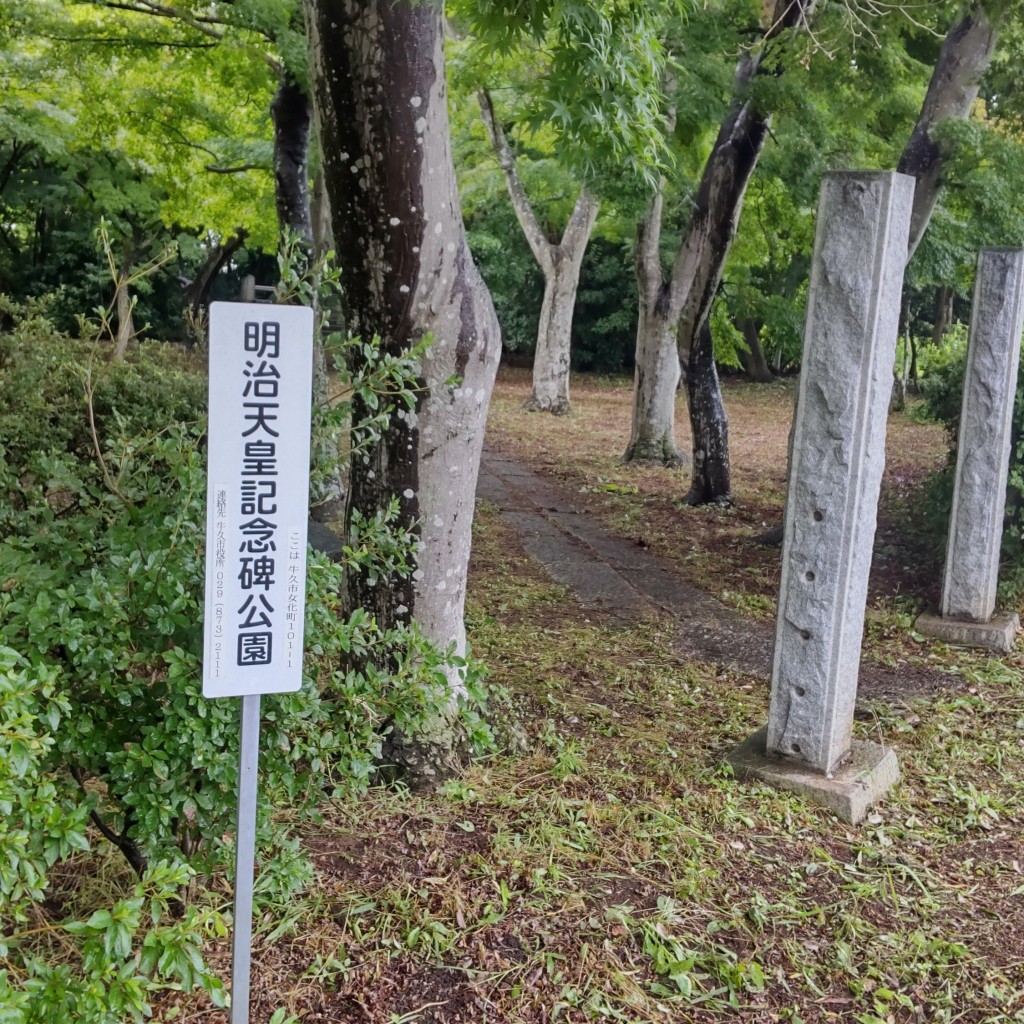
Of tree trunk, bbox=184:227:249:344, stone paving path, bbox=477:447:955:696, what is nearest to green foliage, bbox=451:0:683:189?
stone paving path, bbox=477:447:955:696

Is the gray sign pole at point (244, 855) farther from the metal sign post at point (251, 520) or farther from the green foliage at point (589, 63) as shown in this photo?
the green foliage at point (589, 63)

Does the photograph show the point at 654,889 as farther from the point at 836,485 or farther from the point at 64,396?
the point at 64,396

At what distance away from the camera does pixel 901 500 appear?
1018 centimetres

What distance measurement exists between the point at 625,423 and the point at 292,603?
16.8 meters

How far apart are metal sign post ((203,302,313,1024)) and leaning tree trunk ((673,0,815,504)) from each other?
22.6ft

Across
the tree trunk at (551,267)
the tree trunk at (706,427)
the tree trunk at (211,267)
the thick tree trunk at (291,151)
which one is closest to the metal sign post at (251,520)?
the thick tree trunk at (291,151)

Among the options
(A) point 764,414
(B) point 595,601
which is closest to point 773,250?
(A) point 764,414

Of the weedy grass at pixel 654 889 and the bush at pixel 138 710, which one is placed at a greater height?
the bush at pixel 138 710

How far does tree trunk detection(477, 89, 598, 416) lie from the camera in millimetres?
16484

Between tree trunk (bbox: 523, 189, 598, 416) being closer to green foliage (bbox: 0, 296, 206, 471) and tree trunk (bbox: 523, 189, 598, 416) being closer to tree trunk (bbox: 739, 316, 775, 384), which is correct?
tree trunk (bbox: 739, 316, 775, 384)

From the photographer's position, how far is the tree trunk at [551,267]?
16484mm

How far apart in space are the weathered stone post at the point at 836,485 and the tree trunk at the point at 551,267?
12.5 metres

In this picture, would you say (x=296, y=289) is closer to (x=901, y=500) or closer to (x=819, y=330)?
(x=819, y=330)

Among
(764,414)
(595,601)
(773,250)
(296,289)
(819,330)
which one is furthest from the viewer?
(764,414)
